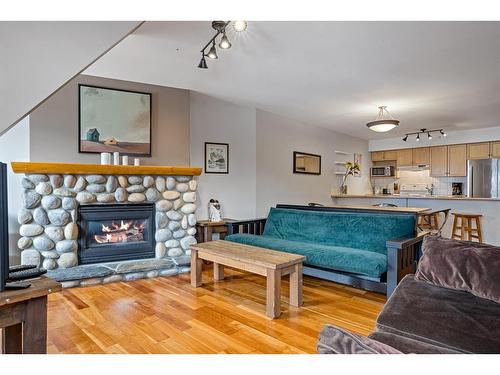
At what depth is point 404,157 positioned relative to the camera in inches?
300

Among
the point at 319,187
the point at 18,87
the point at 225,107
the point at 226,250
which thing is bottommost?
the point at 226,250

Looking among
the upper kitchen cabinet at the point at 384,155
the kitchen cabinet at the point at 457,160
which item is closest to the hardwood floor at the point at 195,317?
the kitchen cabinet at the point at 457,160

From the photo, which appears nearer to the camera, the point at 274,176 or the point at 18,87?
the point at 18,87

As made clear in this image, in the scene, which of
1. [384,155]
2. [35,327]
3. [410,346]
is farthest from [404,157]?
A: [35,327]

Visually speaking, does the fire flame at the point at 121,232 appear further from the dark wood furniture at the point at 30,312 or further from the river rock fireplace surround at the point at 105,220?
the dark wood furniture at the point at 30,312

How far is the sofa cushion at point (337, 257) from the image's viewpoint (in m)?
2.73

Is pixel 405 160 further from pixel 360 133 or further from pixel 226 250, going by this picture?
pixel 226 250

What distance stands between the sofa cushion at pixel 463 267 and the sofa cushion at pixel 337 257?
0.66m

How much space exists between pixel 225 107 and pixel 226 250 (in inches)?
104

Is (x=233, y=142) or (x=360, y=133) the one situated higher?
(x=360, y=133)

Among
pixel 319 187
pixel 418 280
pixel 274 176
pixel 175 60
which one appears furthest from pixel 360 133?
pixel 418 280

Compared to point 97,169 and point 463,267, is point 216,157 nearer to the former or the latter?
point 97,169

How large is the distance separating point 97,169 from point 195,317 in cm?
205

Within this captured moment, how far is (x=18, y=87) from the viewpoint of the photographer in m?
1.54
